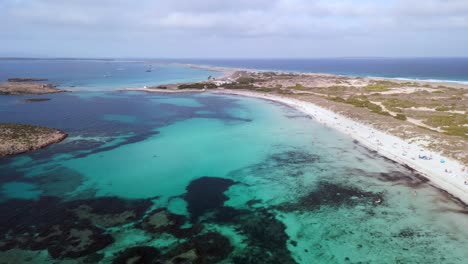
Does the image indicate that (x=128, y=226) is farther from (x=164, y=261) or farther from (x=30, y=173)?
(x=30, y=173)

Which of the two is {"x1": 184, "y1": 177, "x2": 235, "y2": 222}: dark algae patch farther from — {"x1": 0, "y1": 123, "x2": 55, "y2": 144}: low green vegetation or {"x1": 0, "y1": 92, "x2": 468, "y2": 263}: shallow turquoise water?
{"x1": 0, "y1": 123, "x2": 55, "y2": 144}: low green vegetation

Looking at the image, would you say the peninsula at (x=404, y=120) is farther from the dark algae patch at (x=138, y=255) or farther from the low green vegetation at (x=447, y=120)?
the dark algae patch at (x=138, y=255)

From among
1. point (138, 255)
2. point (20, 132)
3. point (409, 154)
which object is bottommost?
point (138, 255)

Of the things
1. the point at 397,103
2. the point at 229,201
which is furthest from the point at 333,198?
the point at 397,103

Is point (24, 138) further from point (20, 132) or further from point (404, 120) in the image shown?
point (404, 120)

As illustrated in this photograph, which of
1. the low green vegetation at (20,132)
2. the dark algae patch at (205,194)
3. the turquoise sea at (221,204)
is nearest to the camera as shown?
the turquoise sea at (221,204)

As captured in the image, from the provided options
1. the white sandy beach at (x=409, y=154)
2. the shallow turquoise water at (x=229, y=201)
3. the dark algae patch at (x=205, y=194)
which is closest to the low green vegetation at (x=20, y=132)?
the shallow turquoise water at (x=229, y=201)

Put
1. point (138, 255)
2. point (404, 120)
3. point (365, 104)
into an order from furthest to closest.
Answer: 1. point (365, 104)
2. point (404, 120)
3. point (138, 255)

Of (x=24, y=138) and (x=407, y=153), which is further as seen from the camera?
(x=24, y=138)
